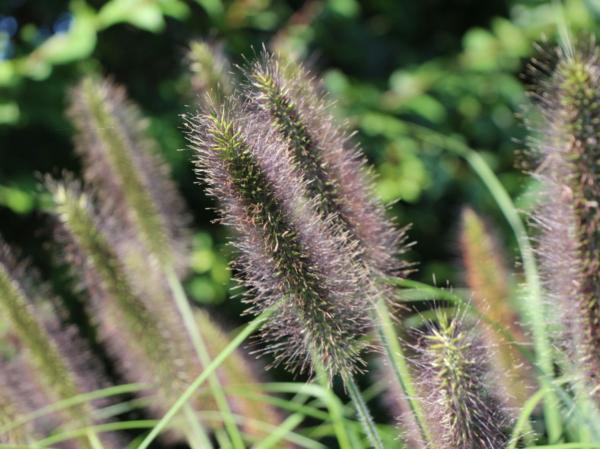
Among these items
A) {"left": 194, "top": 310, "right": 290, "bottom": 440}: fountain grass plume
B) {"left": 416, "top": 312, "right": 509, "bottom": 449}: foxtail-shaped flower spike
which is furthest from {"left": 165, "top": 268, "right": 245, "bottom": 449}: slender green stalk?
{"left": 416, "top": 312, "right": 509, "bottom": 449}: foxtail-shaped flower spike

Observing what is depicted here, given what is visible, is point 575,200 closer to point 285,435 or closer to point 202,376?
point 202,376

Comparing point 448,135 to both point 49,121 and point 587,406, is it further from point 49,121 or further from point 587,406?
point 587,406

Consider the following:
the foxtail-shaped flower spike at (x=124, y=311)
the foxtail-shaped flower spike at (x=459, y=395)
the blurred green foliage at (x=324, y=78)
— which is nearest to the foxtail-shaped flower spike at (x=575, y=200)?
the foxtail-shaped flower spike at (x=459, y=395)

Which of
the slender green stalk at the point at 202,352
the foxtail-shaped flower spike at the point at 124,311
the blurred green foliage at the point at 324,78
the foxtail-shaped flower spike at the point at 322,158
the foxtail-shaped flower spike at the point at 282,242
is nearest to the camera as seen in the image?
the foxtail-shaped flower spike at the point at 282,242

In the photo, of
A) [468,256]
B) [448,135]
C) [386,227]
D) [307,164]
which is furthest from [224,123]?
[448,135]

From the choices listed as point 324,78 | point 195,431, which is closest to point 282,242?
point 195,431

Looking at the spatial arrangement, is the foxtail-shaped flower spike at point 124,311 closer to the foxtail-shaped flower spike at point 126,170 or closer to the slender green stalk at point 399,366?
the foxtail-shaped flower spike at point 126,170
